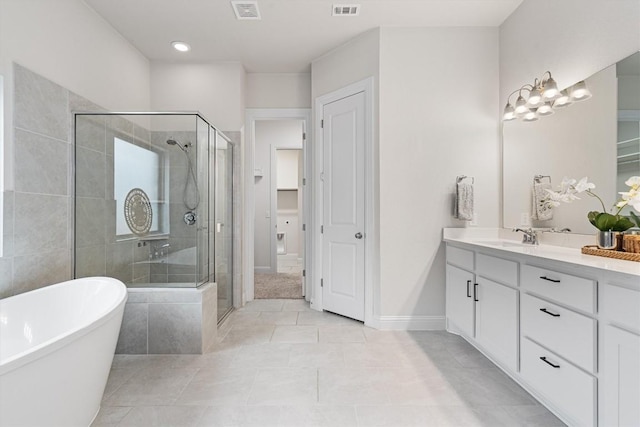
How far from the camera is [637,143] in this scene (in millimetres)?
1659

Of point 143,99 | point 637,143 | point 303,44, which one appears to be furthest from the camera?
point 143,99

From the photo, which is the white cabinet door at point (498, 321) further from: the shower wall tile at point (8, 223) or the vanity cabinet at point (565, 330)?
the shower wall tile at point (8, 223)

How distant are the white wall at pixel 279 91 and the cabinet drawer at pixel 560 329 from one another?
124 inches

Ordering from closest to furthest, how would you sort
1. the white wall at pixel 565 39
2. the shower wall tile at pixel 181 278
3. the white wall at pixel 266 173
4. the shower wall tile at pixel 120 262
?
1. the white wall at pixel 565 39
2. the shower wall tile at pixel 181 278
3. the shower wall tile at pixel 120 262
4. the white wall at pixel 266 173

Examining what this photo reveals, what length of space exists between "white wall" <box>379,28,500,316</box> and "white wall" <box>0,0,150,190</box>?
2543mm

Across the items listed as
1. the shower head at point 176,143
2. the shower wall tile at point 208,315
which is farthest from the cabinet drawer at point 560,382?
the shower head at point 176,143

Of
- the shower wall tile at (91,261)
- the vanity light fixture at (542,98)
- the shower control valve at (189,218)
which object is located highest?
the vanity light fixture at (542,98)

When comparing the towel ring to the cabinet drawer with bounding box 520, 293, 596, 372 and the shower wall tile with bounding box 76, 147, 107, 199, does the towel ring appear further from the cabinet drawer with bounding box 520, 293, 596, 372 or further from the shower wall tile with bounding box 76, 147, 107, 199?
the shower wall tile with bounding box 76, 147, 107, 199

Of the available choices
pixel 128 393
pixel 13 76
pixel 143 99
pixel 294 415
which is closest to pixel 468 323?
pixel 294 415

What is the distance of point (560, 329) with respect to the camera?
1531 mm

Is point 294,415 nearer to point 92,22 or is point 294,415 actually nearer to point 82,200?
point 82,200

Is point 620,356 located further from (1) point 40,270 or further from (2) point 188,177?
(1) point 40,270

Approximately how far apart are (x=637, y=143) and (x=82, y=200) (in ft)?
12.0

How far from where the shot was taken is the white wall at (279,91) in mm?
3887
